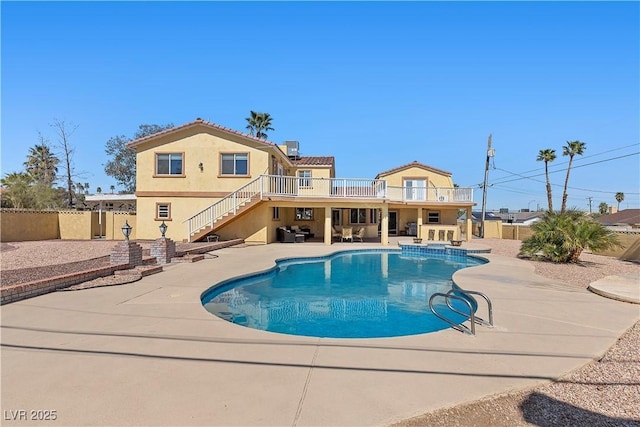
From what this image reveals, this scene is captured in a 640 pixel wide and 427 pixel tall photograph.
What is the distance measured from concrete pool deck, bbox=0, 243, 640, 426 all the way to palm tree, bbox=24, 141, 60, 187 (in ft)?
106

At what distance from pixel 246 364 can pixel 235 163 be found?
16.5 meters

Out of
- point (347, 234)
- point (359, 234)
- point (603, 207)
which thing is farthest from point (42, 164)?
point (603, 207)

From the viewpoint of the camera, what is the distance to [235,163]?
19.2 m

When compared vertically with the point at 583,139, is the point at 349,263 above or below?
below

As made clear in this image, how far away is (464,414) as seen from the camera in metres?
3.00

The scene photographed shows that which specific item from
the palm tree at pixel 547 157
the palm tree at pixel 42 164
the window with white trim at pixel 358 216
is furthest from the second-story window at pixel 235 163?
the palm tree at pixel 547 157

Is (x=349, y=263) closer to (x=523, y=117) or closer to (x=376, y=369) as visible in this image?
(x=376, y=369)

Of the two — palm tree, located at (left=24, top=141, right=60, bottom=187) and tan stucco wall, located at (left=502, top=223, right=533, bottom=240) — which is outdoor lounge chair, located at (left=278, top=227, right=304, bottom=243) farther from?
palm tree, located at (left=24, top=141, right=60, bottom=187)

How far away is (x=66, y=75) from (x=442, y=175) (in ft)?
82.3

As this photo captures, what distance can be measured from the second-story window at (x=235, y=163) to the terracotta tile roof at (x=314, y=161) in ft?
24.1

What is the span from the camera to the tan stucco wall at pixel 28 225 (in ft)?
56.6

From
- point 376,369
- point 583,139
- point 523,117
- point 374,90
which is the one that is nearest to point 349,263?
point 376,369

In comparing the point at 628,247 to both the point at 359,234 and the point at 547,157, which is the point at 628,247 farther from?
the point at 547,157

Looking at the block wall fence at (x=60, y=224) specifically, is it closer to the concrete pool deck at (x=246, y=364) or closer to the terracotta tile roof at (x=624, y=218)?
the concrete pool deck at (x=246, y=364)
